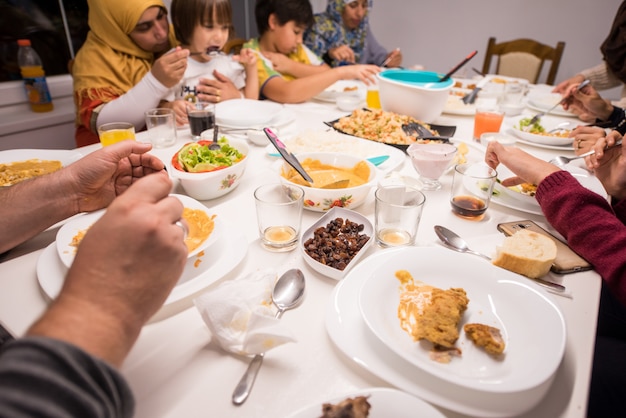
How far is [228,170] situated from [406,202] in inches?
24.1

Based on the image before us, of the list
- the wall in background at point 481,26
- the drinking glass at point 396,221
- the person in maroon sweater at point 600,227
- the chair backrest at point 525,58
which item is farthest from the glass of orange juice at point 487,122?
the wall in background at point 481,26

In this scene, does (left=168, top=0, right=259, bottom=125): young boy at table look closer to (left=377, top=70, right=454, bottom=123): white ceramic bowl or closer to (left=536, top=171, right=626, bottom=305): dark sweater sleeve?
(left=377, top=70, right=454, bottom=123): white ceramic bowl

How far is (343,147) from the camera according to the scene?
1.66 metres

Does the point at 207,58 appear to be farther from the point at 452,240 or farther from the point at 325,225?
the point at 452,240

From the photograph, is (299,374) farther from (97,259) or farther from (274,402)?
(97,259)

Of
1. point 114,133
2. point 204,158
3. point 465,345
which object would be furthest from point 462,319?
point 114,133

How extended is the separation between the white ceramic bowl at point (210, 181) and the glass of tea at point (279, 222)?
0.24 m

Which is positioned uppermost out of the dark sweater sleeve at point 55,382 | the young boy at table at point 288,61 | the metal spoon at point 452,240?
the young boy at table at point 288,61

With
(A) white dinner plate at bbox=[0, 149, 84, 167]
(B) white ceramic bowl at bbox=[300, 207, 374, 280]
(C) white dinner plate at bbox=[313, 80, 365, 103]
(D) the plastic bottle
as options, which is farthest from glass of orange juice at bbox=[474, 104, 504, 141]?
(D) the plastic bottle

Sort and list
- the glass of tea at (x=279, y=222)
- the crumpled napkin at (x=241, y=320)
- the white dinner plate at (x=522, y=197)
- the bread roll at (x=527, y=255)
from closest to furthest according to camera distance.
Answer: the crumpled napkin at (x=241, y=320) → the bread roll at (x=527, y=255) → the glass of tea at (x=279, y=222) → the white dinner plate at (x=522, y=197)

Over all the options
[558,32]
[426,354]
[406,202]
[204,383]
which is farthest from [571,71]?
[204,383]

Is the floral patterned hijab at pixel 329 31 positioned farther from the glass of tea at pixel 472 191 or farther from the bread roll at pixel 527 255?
the bread roll at pixel 527 255

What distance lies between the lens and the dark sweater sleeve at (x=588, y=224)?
93cm

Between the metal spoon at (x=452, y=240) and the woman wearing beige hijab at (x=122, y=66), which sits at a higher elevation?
the woman wearing beige hijab at (x=122, y=66)
